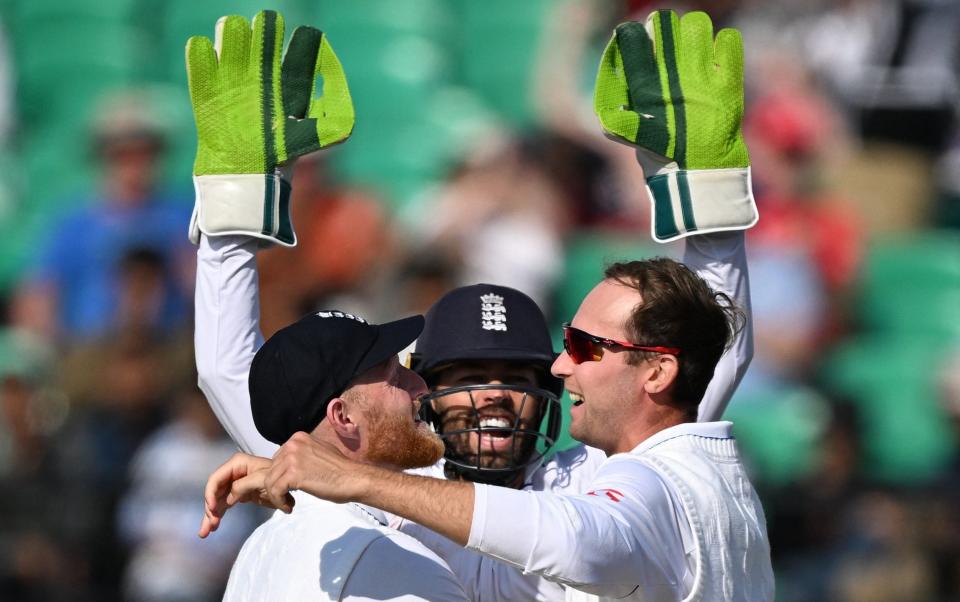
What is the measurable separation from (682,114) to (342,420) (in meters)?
1.05

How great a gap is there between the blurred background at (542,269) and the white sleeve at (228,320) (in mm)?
3338

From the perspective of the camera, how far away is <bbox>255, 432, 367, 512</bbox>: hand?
8.06ft

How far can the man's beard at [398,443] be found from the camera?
287cm

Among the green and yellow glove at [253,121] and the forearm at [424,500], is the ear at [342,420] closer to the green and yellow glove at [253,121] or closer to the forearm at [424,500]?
the forearm at [424,500]

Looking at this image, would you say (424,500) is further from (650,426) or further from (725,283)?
(725,283)

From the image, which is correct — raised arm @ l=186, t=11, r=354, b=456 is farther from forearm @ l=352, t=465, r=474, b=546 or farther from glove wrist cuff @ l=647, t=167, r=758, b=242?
forearm @ l=352, t=465, r=474, b=546

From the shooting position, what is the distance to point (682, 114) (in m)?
3.28

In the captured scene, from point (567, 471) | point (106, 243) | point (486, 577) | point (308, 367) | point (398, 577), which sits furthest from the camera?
point (106, 243)

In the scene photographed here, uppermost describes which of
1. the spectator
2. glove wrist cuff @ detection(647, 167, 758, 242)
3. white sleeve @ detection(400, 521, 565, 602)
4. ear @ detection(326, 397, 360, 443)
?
glove wrist cuff @ detection(647, 167, 758, 242)

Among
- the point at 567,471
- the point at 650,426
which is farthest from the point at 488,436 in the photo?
the point at 650,426

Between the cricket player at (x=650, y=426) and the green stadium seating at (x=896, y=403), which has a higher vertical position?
the cricket player at (x=650, y=426)

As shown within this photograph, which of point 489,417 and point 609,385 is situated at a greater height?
point 609,385

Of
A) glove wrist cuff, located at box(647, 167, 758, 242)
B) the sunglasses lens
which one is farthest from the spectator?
the sunglasses lens

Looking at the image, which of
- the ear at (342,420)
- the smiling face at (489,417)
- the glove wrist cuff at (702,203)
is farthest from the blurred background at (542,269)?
the ear at (342,420)
